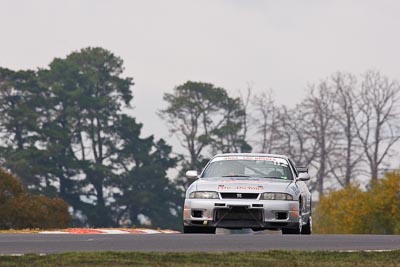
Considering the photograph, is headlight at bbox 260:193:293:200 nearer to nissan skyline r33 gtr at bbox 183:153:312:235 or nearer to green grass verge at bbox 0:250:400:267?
nissan skyline r33 gtr at bbox 183:153:312:235

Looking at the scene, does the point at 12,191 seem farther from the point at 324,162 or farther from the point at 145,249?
the point at 145,249

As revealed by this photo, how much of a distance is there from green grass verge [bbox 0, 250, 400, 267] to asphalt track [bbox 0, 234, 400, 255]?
0.97 m

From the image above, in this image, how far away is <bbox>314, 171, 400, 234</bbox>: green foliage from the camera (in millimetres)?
81625

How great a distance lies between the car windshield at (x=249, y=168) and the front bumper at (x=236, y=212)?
3.99 ft

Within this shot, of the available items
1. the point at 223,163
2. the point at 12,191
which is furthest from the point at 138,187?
the point at 223,163

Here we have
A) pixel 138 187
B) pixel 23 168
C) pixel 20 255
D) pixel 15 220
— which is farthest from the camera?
pixel 138 187

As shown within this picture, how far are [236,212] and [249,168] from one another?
1.68 m

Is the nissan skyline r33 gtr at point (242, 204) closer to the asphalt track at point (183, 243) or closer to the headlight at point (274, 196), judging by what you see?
the headlight at point (274, 196)

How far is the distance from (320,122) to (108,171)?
1752 centimetres

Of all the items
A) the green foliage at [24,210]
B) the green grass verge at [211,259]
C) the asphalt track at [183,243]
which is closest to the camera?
the green grass verge at [211,259]

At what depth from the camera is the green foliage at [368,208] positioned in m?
81.6

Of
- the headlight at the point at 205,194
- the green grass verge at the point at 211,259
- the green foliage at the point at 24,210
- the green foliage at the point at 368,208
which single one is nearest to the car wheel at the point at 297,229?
the headlight at the point at 205,194

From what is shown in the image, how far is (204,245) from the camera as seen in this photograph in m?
19.3

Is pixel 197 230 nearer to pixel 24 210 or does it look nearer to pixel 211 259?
pixel 211 259
